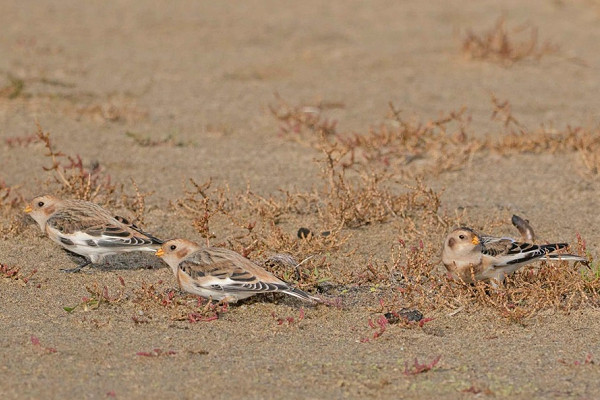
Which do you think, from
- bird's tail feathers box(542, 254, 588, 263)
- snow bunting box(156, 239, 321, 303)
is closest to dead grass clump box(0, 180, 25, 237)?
snow bunting box(156, 239, 321, 303)

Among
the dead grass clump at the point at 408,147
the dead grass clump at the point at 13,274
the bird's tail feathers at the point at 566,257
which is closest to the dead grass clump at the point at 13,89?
the dead grass clump at the point at 408,147

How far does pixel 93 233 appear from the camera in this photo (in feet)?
20.6

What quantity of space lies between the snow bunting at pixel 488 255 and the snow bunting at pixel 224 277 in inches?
32.9

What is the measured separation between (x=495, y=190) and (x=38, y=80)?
213 inches

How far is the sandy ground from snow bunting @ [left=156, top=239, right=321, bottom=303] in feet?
0.53

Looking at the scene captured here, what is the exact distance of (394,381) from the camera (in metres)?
4.76

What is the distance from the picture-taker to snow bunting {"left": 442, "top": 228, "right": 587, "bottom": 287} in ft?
18.7

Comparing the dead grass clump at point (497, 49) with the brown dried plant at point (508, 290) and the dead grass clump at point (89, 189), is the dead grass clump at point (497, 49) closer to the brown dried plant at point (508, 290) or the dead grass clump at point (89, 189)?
the dead grass clump at point (89, 189)

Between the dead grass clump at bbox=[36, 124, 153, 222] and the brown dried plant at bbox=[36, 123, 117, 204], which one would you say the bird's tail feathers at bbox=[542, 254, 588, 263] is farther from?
the brown dried plant at bbox=[36, 123, 117, 204]

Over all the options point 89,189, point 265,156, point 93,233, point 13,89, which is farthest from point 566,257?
point 13,89

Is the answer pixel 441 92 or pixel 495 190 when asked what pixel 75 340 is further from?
pixel 441 92

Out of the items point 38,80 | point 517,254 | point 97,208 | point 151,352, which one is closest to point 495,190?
point 517,254

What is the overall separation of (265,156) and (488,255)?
11.8 ft

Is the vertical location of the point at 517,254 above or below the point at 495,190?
above
